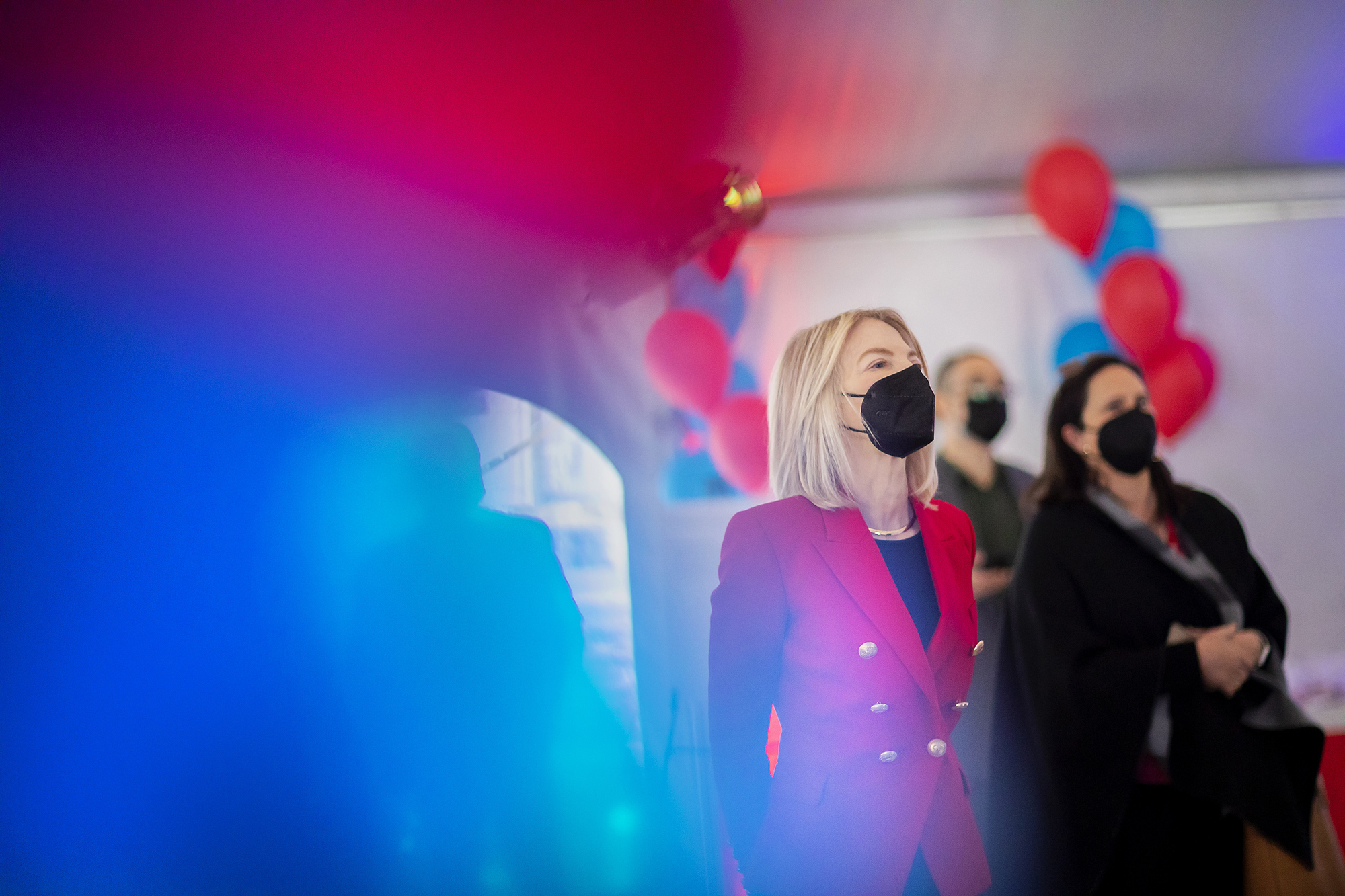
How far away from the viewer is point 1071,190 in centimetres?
229

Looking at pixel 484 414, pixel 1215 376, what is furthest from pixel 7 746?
pixel 1215 376

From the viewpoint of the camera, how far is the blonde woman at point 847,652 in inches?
39.5

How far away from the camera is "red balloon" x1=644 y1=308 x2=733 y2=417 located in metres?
1.28

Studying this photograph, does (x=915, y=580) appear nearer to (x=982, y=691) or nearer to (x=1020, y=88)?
(x=982, y=691)

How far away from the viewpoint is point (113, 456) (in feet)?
4.10

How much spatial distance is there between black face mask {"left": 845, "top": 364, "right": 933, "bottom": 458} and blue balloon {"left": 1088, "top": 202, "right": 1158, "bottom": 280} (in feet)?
6.32

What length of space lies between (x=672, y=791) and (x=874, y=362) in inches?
26.4

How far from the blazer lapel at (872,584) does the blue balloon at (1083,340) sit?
6.77 ft

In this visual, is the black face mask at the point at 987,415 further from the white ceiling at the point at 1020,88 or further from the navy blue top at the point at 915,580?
the navy blue top at the point at 915,580

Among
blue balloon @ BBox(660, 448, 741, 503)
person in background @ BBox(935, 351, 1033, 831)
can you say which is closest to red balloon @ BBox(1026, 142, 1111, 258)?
person in background @ BBox(935, 351, 1033, 831)

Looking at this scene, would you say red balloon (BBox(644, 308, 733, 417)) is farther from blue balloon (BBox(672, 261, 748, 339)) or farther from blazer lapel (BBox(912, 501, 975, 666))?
blazer lapel (BBox(912, 501, 975, 666))

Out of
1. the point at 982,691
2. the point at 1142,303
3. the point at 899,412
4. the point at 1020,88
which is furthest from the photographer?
the point at 1142,303

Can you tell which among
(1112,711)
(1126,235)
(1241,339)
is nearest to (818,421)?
(1112,711)

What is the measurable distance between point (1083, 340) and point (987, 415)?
121cm
